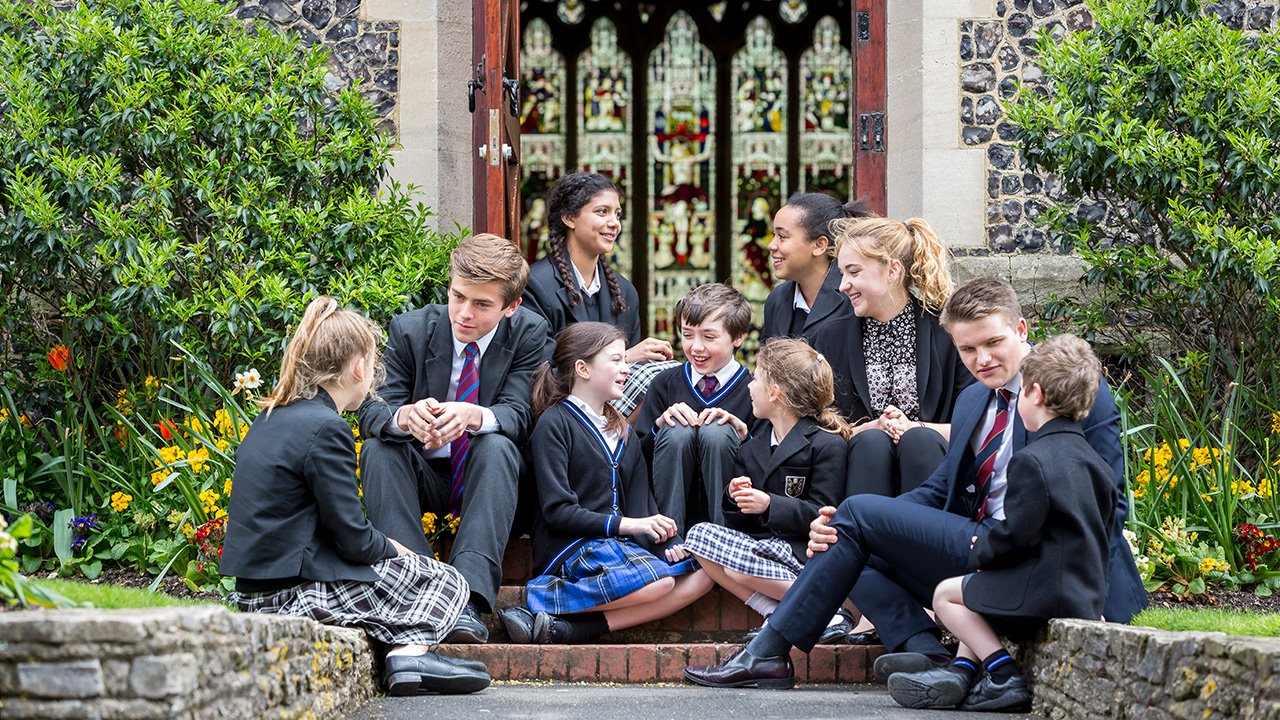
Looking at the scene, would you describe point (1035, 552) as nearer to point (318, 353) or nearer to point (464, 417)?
point (464, 417)

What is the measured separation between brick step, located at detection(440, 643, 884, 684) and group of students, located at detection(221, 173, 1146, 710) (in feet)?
0.42

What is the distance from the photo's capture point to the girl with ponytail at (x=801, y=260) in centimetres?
573

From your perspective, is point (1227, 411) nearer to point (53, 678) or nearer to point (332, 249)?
point (332, 249)

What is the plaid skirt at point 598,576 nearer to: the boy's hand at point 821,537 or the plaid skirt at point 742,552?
the plaid skirt at point 742,552

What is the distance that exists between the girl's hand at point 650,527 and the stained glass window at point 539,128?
7137mm

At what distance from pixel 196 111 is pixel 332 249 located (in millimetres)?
880

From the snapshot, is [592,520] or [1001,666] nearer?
[1001,666]

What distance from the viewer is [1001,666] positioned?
385 cm

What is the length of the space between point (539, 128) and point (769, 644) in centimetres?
805

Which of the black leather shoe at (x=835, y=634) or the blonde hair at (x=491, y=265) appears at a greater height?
the blonde hair at (x=491, y=265)

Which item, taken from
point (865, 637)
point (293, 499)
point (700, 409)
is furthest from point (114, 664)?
point (700, 409)

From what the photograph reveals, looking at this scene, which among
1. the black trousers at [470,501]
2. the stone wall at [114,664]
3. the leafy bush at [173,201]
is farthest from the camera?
the leafy bush at [173,201]

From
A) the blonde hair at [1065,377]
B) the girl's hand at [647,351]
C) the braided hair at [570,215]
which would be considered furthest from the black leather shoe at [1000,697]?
the braided hair at [570,215]

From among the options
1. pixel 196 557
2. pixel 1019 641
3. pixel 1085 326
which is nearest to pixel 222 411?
pixel 196 557
